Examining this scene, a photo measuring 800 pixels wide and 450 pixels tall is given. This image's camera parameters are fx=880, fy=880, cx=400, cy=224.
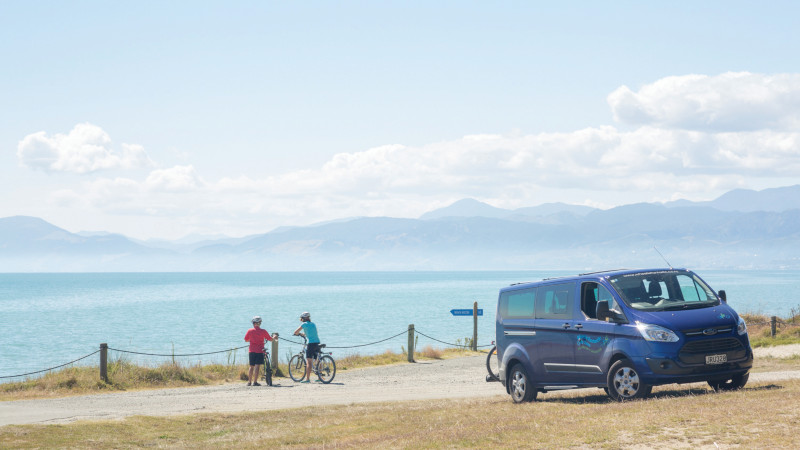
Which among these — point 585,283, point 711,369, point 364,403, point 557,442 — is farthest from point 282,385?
point 557,442

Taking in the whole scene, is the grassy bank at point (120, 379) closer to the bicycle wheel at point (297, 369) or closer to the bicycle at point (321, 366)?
the bicycle wheel at point (297, 369)

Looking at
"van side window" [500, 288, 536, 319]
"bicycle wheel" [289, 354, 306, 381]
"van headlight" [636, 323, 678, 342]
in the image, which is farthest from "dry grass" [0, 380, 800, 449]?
"bicycle wheel" [289, 354, 306, 381]

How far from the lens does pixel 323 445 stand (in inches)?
472

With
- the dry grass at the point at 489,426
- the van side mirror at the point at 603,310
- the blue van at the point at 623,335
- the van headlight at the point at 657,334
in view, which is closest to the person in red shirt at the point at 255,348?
the dry grass at the point at 489,426

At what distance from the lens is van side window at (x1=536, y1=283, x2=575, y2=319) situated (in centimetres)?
1502

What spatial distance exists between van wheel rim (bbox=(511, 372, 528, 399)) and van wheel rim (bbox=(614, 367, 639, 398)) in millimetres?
2149

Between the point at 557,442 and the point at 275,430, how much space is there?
5.56m

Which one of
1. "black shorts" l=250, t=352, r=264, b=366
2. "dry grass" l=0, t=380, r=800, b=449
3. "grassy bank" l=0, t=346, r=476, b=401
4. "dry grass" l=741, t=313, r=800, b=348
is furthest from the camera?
"dry grass" l=741, t=313, r=800, b=348

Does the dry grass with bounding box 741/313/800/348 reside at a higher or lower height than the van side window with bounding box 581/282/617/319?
lower

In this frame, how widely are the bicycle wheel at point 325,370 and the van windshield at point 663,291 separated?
37.3ft

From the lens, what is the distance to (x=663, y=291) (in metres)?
14.4

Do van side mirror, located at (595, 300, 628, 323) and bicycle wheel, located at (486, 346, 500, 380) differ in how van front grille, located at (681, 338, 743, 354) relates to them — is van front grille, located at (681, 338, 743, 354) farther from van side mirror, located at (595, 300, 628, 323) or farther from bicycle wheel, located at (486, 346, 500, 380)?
bicycle wheel, located at (486, 346, 500, 380)

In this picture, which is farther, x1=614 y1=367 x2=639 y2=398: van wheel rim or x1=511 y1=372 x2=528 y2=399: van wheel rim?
x1=511 y1=372 x2=528 y2=399: van wheel rim

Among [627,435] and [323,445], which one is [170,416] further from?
[627,435]
